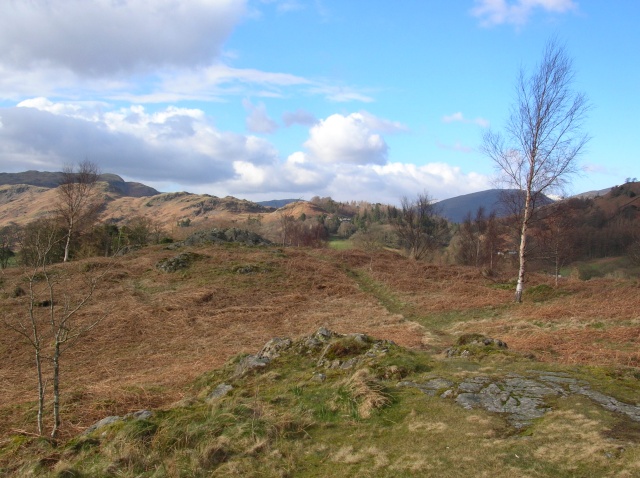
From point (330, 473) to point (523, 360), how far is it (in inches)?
186

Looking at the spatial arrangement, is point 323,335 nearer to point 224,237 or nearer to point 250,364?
point 250,364

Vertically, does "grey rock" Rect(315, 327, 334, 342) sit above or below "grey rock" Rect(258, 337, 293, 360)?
above

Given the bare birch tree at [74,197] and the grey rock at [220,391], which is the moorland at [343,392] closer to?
the grey rock at [220,391]

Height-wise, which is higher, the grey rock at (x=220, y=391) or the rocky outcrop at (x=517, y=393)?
the rocky outcrop at (x=517, y=393)

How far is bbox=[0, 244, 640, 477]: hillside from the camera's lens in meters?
4.20

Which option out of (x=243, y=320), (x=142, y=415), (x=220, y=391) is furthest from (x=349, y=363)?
(x=243, y=320)

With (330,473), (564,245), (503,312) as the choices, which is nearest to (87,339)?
(330,473)

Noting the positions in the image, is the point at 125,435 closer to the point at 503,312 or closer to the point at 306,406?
the point at 306,406

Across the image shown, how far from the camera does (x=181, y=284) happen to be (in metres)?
22.3

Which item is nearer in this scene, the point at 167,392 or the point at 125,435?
the point at 125,435

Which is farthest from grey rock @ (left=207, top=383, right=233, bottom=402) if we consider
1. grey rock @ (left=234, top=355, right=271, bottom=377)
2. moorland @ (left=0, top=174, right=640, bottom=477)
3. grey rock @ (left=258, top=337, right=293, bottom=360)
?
grey rock @ (left=258, top=337, right=293, bottom=360)

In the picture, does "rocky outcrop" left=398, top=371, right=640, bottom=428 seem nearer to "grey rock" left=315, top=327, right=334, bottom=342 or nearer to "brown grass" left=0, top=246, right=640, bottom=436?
"grey rock" left=315, top=327, right=334, bottom=342

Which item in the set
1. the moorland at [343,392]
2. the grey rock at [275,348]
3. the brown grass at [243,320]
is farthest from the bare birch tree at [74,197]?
the grey rock at [275,348]

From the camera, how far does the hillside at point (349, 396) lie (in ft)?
13.8
